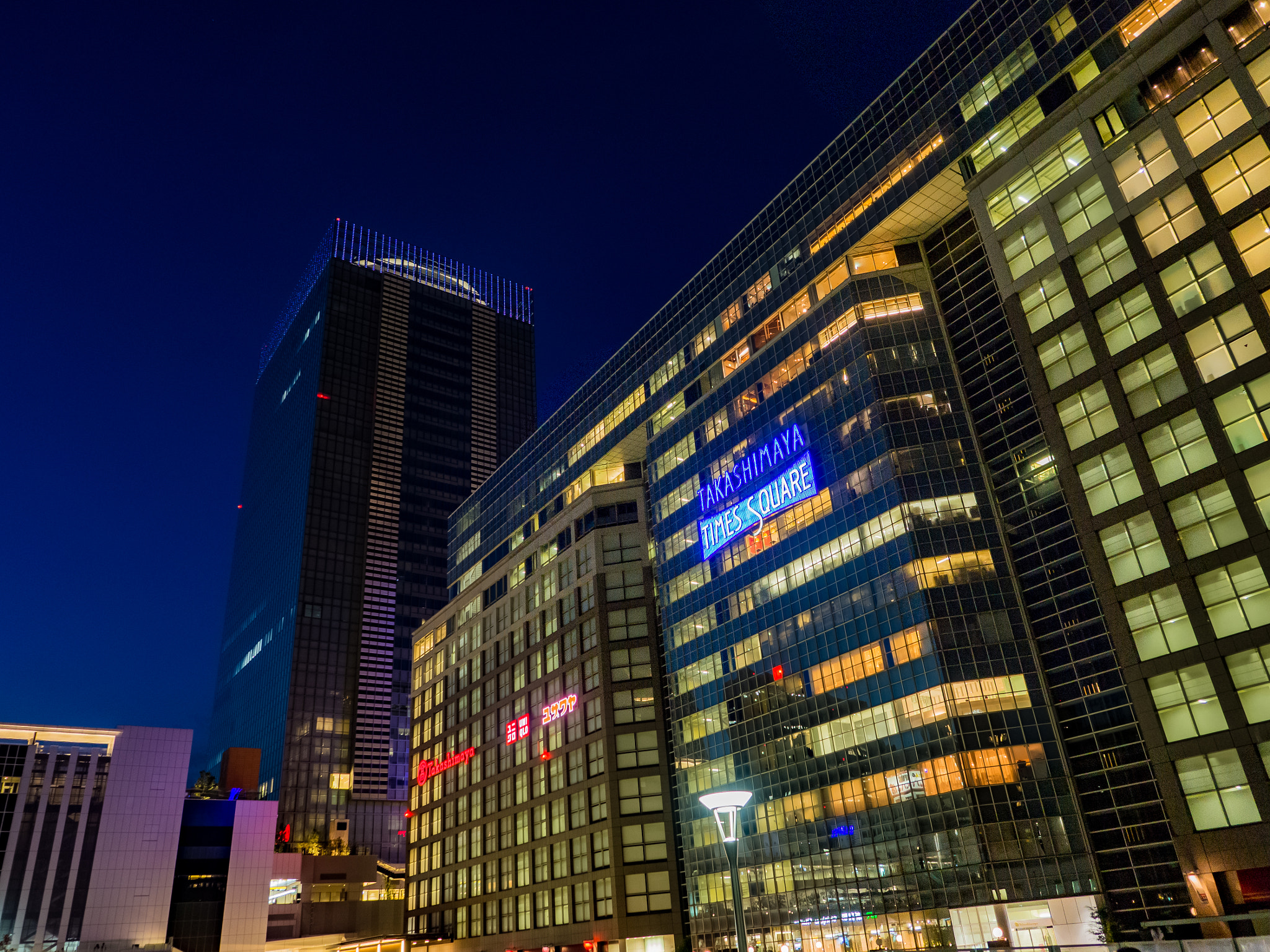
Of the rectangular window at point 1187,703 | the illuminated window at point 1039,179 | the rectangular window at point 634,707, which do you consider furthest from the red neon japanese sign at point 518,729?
the illuminated window at point 1039,179

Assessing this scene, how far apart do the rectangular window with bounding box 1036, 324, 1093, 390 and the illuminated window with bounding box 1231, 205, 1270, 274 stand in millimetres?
10472

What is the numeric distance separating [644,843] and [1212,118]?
7872cm

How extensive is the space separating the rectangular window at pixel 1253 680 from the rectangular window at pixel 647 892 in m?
58.6

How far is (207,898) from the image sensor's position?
4577 inches

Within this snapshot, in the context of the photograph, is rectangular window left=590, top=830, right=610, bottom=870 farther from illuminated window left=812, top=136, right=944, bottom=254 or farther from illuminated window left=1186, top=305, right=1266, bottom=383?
illuminated window left=1186, top=305, right=1266, bottom=383

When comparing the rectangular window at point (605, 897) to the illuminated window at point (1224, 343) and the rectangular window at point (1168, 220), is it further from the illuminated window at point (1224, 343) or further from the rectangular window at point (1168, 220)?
the rectangular window at point (1168, 220)

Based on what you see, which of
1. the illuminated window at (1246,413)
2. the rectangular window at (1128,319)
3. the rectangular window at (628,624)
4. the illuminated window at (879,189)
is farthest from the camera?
the rectangular window at (628,624)

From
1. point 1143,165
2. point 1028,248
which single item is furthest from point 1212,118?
point 1028,248

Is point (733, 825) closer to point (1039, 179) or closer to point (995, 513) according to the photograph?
point (995, 513)

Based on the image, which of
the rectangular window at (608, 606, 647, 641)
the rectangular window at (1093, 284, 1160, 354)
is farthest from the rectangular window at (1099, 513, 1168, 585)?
the rectangular window at (608, 606, 647, 641)

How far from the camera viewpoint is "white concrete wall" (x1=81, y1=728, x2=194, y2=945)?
107 m

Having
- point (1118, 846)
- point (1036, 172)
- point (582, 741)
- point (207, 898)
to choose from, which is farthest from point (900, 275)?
point (207, 898)

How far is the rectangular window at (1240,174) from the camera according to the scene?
192ft

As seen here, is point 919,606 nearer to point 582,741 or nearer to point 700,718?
point 700,718
